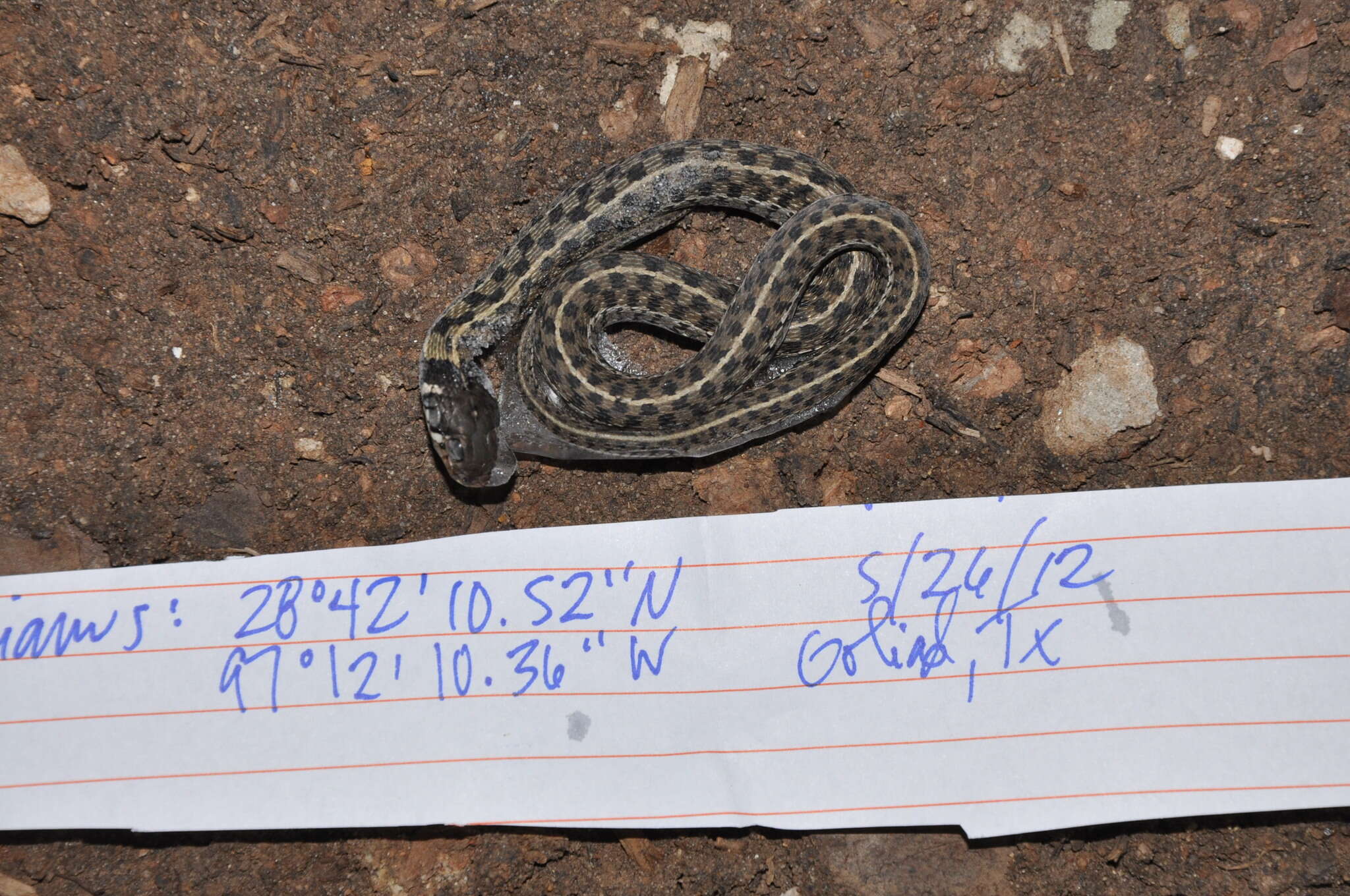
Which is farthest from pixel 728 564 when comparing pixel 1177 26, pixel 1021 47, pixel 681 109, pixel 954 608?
pixel 1177 26

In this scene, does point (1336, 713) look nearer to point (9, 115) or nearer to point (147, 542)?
point (147, 542)

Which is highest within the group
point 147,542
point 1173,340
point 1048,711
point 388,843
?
point 147,542

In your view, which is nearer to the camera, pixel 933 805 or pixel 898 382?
pixel 933 805

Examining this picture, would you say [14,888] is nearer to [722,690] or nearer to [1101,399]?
[722,690]

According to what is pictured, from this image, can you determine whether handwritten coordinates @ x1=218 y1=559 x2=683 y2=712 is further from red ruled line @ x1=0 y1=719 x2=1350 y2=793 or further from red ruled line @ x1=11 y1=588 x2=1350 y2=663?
red ruled line @ x1=0 y1=719 x2=1350 y2=793

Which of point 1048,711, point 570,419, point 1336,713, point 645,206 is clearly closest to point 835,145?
point 645,206

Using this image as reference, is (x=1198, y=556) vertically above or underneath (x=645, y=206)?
underneath

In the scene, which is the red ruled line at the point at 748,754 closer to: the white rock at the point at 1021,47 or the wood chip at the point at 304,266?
the wood chip at the point at 304,266
